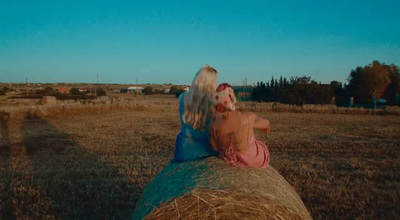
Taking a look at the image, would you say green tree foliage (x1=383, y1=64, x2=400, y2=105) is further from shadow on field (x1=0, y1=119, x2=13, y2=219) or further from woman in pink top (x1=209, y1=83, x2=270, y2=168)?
woman in pink top (x1=209, y1=83, x2=270, y2=168)

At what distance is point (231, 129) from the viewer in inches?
148

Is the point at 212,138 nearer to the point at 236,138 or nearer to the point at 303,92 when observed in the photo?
the point at 236,138

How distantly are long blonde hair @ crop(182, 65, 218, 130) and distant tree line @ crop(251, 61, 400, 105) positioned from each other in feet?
106

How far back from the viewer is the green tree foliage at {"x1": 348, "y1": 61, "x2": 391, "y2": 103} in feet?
133

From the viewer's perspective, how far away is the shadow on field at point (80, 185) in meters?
5.31

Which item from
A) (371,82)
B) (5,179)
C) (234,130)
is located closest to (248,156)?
(234,130)

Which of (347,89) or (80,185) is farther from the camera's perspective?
(347,89)

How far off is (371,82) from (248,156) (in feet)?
138

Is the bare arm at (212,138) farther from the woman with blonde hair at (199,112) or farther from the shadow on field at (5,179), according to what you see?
the shadow on field at (5,179)

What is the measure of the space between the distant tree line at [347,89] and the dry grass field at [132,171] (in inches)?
849

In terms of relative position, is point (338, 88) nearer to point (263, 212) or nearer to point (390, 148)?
point (390, 148)

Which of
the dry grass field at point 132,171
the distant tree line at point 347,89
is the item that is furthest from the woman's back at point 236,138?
the distant tree line at point 347,89

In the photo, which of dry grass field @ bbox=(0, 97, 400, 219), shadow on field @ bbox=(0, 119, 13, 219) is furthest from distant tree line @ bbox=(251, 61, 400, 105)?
shadow on field @ bbox=(0, 119, 13, 219)

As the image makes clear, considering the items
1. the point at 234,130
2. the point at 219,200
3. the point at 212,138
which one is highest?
the point at 234,130
